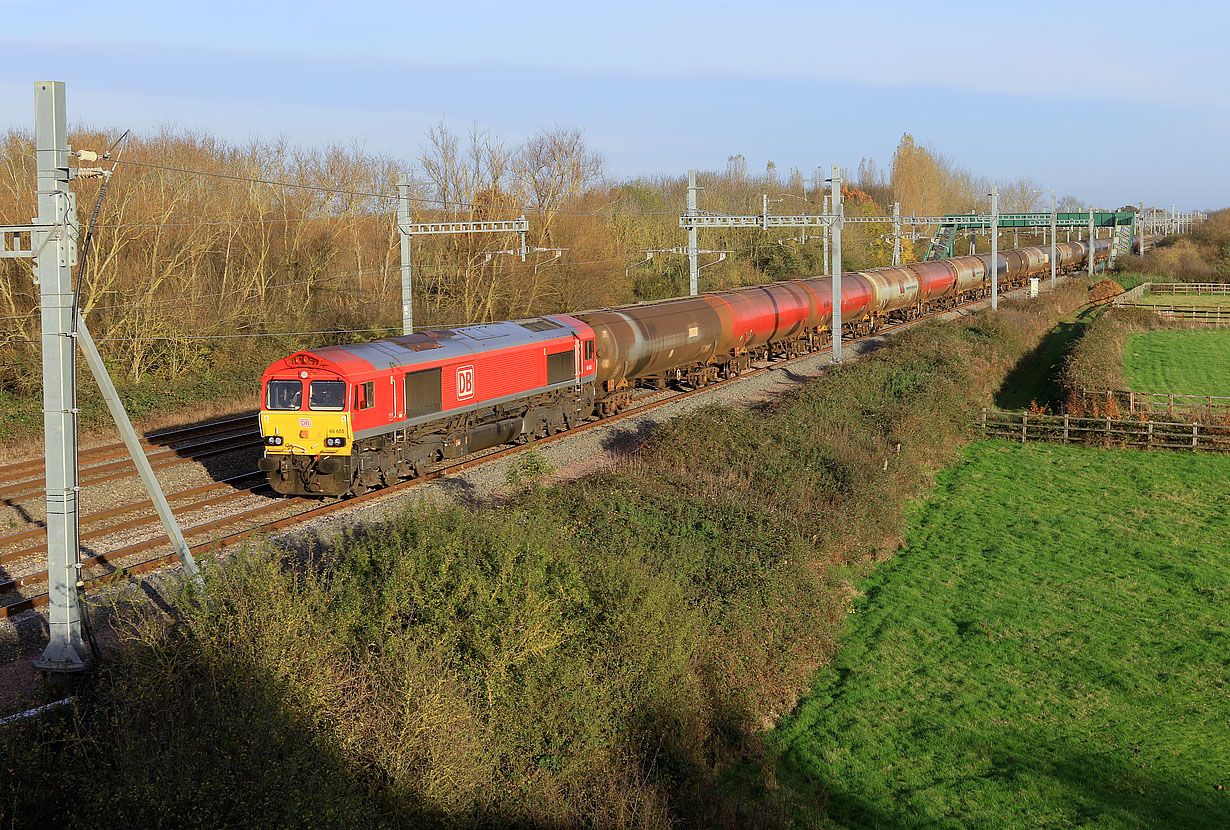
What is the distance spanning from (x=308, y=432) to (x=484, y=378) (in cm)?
481

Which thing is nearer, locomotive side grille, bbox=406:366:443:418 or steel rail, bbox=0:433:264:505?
locomotive side grille, bbox=406:366:443:418

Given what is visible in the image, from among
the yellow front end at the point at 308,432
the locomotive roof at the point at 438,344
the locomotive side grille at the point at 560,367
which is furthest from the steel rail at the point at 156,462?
the locomotive side grille at the point at 560,367

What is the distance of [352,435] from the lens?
18672mm

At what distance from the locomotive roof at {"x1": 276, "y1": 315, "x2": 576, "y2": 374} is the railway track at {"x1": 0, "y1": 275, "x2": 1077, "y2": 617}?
8.65 ft

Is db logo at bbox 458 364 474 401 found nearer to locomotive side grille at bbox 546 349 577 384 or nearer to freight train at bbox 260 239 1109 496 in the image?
freight train at bbox 260 239 1109 496

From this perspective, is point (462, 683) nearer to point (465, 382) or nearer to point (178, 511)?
point (178, 511)

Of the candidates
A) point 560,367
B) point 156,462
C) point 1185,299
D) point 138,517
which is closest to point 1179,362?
point 560,367

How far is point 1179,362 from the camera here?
43.1 metres

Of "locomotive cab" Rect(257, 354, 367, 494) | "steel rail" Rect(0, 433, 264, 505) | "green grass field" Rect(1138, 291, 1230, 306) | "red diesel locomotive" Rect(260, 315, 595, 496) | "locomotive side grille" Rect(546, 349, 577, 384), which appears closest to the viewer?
"locomotive cab" Rect(257, 354, 367, 494)

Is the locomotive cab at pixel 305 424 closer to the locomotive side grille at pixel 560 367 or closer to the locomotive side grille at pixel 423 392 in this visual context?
the locomotive side grille at pixel 423 392

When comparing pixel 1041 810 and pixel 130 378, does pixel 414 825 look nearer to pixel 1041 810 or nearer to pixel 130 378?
pixel 1041 810

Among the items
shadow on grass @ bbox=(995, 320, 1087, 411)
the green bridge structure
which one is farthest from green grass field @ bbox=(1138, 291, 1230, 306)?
shadow on grass @ bbox=(995, 320, 1087, 411)

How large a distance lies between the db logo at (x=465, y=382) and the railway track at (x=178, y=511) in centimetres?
167

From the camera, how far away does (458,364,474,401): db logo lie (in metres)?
21.7
